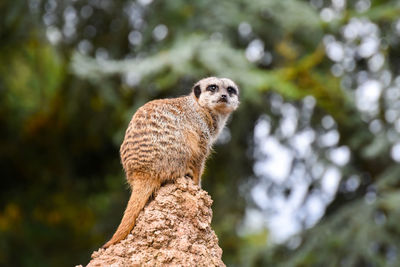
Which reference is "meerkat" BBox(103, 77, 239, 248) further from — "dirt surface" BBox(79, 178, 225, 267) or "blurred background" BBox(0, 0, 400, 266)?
"blurred background" BBox(0, 0, 400, 266)

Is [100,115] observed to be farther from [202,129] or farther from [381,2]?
[202,129]

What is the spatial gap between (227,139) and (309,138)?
3.64 ft

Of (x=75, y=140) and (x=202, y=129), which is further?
(x=75, y=140)

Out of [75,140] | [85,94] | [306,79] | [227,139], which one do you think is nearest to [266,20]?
[306,79]

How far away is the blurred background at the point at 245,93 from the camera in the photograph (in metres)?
7.66

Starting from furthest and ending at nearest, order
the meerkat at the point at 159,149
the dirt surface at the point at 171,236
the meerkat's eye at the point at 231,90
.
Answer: the meerkat's eye at the point at 231,90, the meerkat at the point at 159,149, the dirt surface at the point at 171,236

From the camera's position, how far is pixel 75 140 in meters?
10.5

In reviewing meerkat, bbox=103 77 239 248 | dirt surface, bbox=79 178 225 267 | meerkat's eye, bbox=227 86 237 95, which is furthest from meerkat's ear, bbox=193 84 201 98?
dirt surface, bbox=79 178 225 267

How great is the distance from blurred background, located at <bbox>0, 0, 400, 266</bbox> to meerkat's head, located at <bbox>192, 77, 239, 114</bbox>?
1962 millimetres

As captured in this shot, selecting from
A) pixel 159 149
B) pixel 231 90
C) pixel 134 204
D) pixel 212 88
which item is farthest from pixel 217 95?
pixel 134 204

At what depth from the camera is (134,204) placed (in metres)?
3.81

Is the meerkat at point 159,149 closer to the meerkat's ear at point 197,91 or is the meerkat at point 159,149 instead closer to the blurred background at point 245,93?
the meerkat's ear at point 197,91

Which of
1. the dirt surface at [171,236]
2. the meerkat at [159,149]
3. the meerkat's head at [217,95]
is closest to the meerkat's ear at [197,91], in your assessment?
the meerkat's head at [217,95]

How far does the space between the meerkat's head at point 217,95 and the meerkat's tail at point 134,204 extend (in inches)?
41.4
